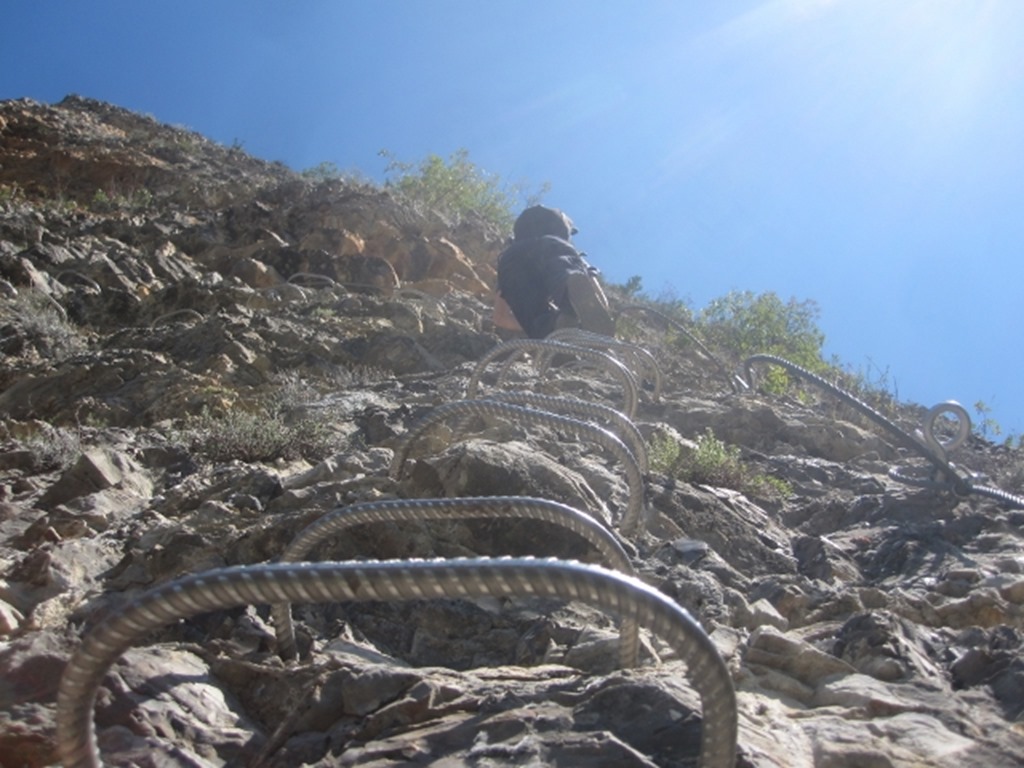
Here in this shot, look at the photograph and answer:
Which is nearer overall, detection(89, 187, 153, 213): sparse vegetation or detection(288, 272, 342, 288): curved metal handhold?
detection(288, 272, 342, 288): curved metal handhold

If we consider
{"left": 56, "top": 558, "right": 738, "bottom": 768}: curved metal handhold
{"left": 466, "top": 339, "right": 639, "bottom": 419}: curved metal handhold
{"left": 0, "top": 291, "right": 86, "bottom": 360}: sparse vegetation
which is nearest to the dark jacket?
{"left": 466, "top": 339, "right": 639, "bottom": 419}: curved metal handhold

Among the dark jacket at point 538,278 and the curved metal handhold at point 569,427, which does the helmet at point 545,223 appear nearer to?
the dark jacket at point 538,278

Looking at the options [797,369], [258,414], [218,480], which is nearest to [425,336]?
[258,414]

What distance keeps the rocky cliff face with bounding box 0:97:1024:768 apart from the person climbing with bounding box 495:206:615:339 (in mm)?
489

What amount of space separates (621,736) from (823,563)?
224 centimetres

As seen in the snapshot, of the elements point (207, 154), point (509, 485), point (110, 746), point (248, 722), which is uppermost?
point (207, 154)

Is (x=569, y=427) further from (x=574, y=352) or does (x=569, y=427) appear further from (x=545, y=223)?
(x=545, y=223)

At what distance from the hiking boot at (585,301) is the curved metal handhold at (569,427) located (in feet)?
14.6

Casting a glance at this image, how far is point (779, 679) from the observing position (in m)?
2.42

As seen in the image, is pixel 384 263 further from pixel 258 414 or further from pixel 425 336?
pixel 258 414

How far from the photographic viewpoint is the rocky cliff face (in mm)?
1983

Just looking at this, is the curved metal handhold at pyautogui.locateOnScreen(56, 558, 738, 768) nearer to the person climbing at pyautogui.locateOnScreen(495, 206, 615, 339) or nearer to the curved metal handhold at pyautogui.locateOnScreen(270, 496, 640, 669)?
the curved metal handhold at pyautogui.locateOnScreen(270, 496, 640, 669)

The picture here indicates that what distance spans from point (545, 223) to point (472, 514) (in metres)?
6.81

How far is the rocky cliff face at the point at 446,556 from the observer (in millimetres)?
1983
